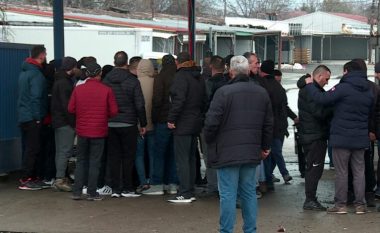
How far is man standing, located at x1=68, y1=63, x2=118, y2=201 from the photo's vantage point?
24.8 ft

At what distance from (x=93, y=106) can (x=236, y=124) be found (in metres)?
2.42

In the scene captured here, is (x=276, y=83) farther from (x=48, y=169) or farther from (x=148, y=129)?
(x=48, y=169)

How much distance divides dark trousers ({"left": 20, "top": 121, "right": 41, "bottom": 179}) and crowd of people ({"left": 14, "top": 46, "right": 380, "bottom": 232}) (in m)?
0.02

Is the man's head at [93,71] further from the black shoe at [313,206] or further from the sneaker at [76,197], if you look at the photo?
the black shoe at [313,206]

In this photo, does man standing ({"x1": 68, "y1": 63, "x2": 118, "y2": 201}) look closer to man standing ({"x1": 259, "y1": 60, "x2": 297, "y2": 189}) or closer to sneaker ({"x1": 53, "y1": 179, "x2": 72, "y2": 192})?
sneaker ({"x1": 53, "y1": 179, "x2": 72, "y2": 192})

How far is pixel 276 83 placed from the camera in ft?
27.5

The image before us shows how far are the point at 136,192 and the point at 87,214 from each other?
3.66ft

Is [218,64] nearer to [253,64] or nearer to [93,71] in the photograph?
[253,64]

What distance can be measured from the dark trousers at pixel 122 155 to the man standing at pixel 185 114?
0.59 metres

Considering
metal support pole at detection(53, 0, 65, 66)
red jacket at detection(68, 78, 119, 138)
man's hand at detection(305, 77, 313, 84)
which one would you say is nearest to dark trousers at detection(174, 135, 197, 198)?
red jacket at detection(68, 78, 119, 138)

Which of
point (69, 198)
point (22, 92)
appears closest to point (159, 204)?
point (69, 198)

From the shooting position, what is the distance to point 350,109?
6.90 m

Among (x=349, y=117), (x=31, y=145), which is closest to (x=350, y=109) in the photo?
(x=349, y=117)

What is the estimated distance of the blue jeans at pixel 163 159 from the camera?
805cm
